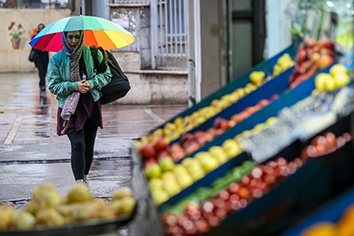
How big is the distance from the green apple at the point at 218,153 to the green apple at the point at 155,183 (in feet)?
1.00

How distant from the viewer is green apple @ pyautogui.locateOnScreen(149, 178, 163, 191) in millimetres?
2642

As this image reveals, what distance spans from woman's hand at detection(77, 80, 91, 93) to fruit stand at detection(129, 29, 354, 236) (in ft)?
7.40

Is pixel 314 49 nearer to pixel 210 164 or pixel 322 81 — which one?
pixel 322 81

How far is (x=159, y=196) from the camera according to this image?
250cm

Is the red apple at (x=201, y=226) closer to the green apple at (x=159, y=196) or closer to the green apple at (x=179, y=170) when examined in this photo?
the green apple at (x=159, y=196)

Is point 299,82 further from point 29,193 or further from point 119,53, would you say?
point 119,53

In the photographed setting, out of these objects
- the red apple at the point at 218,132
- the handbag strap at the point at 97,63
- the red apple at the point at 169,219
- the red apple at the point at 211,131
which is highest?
the handbag strap at the point at 97,63

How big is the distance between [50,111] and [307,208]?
432 inches

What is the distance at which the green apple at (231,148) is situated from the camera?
2608 mm

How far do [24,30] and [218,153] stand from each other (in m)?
26.1

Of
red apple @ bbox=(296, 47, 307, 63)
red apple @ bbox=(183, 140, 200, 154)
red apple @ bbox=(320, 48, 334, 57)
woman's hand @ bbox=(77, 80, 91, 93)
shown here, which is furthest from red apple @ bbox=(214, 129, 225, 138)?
woman's hand @ bbox=(77, 80, 91, 93)

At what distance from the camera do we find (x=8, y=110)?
12602mm

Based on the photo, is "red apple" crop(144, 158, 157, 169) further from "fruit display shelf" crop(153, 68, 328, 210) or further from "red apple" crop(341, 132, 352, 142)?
"red apple" crop(341, 132, 352, 142)

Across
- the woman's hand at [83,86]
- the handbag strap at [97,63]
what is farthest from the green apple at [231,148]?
the handbag strap at [97,63]
